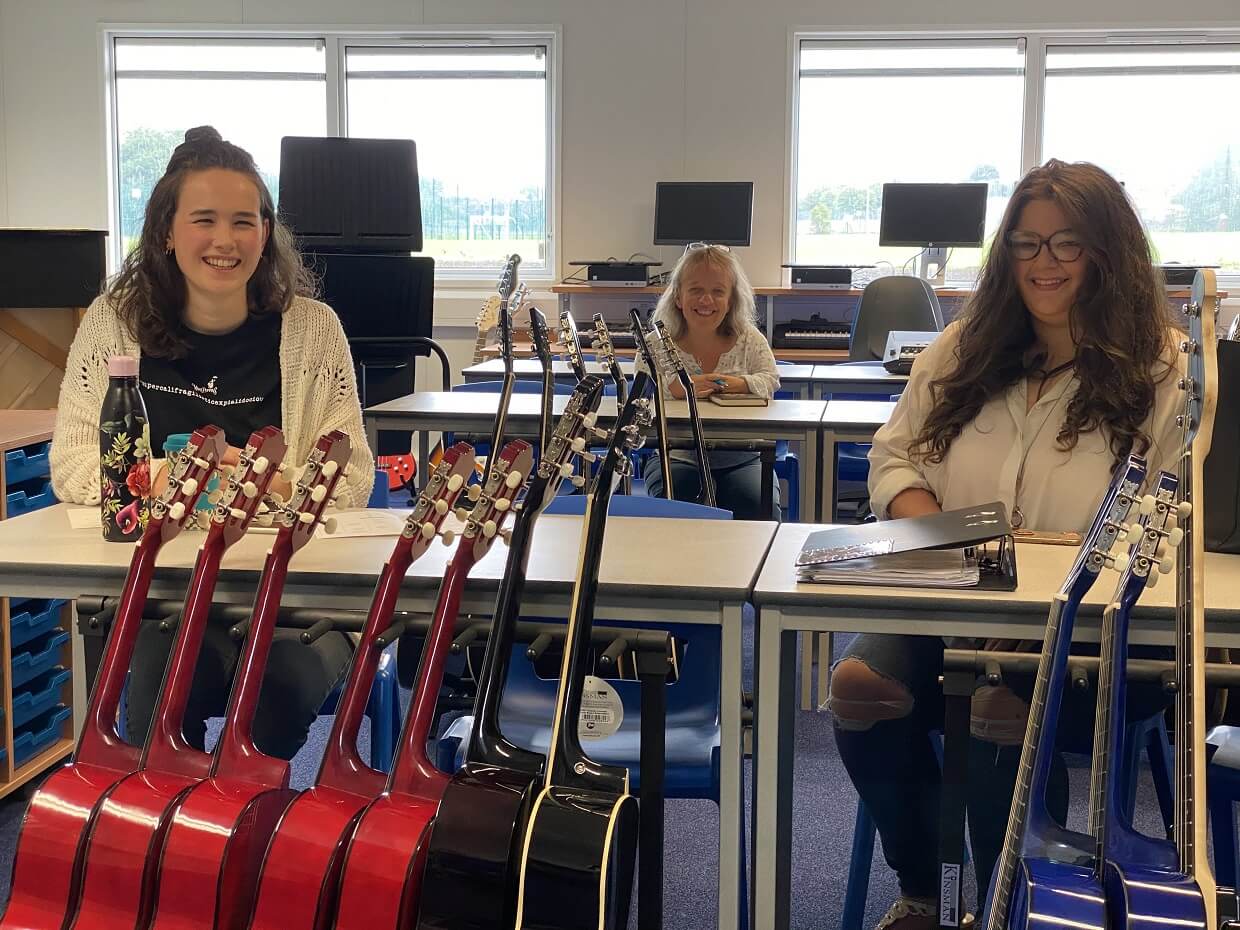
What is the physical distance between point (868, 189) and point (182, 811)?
19.9 ft

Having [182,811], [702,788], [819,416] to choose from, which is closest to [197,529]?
[182,811]

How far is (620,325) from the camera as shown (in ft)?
21.4

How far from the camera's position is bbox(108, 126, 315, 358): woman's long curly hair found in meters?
2.07

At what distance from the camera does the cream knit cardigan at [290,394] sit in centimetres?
193

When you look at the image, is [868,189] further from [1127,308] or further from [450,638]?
[450,638]

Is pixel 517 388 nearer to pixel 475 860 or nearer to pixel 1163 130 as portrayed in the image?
pixel 475 860

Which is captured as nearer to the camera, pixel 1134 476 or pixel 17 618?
pixel 1134 476

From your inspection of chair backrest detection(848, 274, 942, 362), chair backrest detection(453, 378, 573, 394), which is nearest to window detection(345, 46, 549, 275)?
chair backrest detection(848, 274, 942, 362)

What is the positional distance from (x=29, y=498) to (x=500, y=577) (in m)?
1.32

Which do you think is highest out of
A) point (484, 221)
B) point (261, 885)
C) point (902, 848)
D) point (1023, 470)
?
point (484, 221)

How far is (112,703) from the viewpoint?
143 centimetres

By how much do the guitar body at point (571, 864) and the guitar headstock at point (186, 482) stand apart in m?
0.57

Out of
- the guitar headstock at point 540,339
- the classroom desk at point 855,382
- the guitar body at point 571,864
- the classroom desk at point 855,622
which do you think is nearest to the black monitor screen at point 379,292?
the classroom desk at point 855,382

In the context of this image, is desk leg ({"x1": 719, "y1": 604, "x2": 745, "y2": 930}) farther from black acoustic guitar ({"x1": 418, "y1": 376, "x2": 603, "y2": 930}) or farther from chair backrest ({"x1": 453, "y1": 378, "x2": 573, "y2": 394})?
chair backrest ({"x1": 453, "y1": 378, "x2": 573, "y2": 394})
